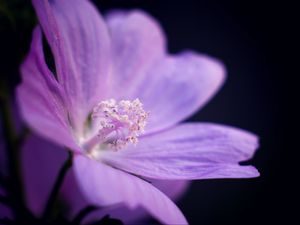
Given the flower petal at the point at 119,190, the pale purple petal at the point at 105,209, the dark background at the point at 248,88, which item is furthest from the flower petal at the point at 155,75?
the dark background at the point at 248,88

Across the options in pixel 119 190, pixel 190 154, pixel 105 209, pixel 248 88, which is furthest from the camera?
pixel 248 88

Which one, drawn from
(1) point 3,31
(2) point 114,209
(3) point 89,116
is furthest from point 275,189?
(1) point 3,31

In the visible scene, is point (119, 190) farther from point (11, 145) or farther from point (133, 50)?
point (133, 50)

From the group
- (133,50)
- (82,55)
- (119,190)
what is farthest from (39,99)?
(133,50)

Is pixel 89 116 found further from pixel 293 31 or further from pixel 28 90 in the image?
pixel 293 31

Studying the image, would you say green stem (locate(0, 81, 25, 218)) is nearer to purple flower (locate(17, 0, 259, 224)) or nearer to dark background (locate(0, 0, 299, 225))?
purple flower (locate(17, 0, 259, 224))

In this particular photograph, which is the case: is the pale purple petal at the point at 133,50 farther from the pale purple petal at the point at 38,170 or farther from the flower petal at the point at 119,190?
the flower petal at the point at 119,190

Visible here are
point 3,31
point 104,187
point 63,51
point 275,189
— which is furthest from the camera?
point 275,189
